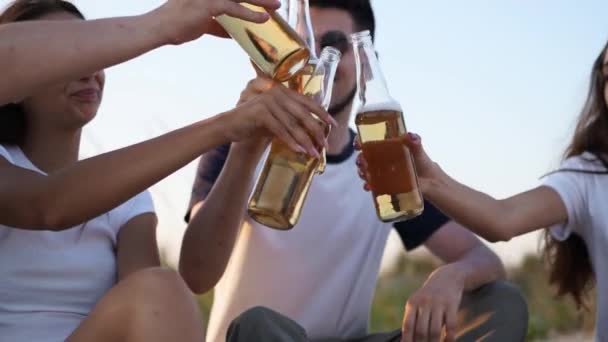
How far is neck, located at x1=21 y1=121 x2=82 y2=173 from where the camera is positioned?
242cm

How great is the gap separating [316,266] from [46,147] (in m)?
0.84

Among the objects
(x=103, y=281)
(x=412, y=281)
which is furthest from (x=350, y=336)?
(x=412, y=281)

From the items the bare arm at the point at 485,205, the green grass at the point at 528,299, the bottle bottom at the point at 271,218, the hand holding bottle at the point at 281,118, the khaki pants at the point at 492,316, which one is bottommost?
the green grass at the point at 528,299

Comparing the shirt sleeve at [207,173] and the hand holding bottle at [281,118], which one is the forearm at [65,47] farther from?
the shirt sleeve at [207,173]

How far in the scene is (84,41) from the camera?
1.91 meters

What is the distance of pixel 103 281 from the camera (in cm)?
231

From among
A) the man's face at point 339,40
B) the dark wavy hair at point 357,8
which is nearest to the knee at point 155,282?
the man's face at point 339,40

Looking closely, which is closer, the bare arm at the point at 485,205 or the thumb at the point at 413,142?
the thumb at the point at 413,142

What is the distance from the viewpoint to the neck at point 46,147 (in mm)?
2418

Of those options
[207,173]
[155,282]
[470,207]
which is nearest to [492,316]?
[470,207]

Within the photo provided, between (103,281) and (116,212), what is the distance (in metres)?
0.19

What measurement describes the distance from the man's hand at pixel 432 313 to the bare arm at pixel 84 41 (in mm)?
866

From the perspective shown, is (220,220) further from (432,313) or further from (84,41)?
(84,41)

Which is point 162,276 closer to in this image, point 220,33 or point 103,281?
point 103,281
